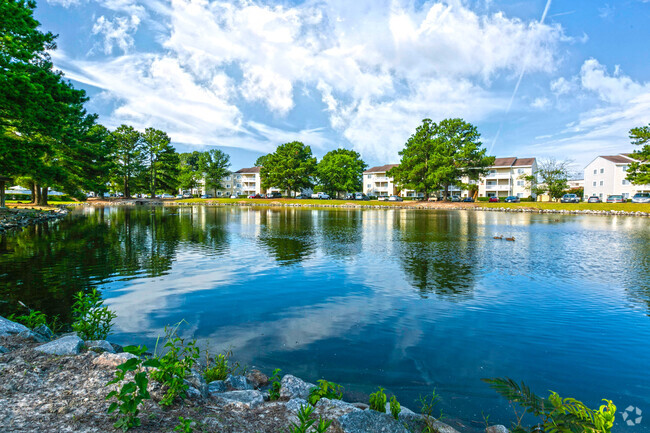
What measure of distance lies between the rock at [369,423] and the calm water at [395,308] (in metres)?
1.60

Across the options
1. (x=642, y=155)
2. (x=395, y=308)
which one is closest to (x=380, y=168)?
(x=642, y=155)

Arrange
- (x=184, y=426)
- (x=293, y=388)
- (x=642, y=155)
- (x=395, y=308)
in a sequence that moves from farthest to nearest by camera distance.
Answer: (x=642, y=155)
(x=395, y=308)
(x=293, y=388)
(x=184, y=426)

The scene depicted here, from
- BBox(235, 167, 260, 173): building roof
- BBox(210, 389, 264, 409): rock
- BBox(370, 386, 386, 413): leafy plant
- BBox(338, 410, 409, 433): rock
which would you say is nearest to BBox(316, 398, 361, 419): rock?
BBox(338, 410, 409, 433): rock

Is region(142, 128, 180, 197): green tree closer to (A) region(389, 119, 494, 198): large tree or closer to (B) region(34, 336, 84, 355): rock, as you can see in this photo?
(A) region(389, 119, 494, 198): large tree

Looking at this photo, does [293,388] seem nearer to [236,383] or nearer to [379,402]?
[236,383]

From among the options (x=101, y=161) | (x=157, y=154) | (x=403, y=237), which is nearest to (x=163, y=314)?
(x=403, y=237)

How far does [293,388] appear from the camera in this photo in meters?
5.64

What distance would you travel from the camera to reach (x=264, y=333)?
890cm

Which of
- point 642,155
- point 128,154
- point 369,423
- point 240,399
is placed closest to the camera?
point 369,423

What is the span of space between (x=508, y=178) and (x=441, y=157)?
44.9 meters

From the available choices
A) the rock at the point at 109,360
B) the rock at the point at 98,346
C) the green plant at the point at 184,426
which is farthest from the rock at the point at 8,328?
the green plant at the point at 184,426

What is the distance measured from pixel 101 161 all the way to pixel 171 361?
6924 centimetres

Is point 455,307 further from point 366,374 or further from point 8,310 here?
point 8,310

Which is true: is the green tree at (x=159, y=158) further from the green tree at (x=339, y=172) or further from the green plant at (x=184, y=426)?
the green plant at (x=184, y=426)
